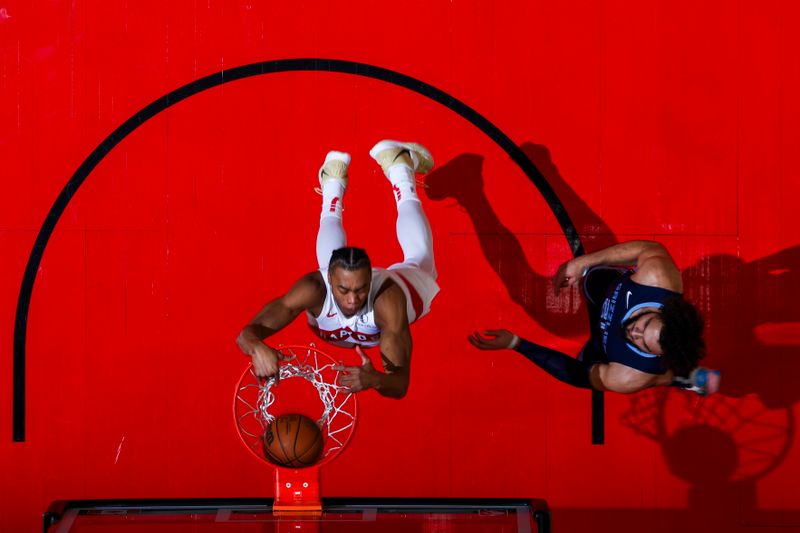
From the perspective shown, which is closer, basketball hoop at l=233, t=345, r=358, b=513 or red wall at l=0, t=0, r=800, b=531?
basketball hoop at l=233, t=345, r=358, b=513

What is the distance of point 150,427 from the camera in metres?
6.22

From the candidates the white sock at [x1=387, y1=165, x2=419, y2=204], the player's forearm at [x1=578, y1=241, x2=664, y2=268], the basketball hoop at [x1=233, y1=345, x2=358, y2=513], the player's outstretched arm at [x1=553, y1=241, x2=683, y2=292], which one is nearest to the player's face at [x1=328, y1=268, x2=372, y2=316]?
the basketball hoop at [x1=233, y1=345, x2=358, y2=513]

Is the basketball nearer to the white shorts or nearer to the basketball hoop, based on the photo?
the basketball hoop

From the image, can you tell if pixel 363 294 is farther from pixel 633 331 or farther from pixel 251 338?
pixel 633 331

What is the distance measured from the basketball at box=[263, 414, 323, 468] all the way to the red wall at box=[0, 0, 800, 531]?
1344mm

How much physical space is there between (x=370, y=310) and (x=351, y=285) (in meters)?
0.29

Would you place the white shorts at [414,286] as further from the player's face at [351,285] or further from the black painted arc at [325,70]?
the black painted arc at [325,70]

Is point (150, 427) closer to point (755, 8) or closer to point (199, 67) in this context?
point (199, 67)

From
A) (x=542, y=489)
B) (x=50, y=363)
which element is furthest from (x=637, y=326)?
(x=50, y=363)

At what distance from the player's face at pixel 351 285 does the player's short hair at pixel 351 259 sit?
2cm

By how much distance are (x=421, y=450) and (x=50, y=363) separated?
8.42 feet

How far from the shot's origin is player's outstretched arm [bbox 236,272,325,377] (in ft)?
14.5

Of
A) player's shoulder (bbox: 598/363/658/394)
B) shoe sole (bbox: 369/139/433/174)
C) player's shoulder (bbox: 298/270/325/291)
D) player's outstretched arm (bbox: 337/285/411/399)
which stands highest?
shoe sole (bbox: 369/139/433/174)

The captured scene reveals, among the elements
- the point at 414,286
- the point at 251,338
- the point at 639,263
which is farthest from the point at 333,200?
the point at 639,263
